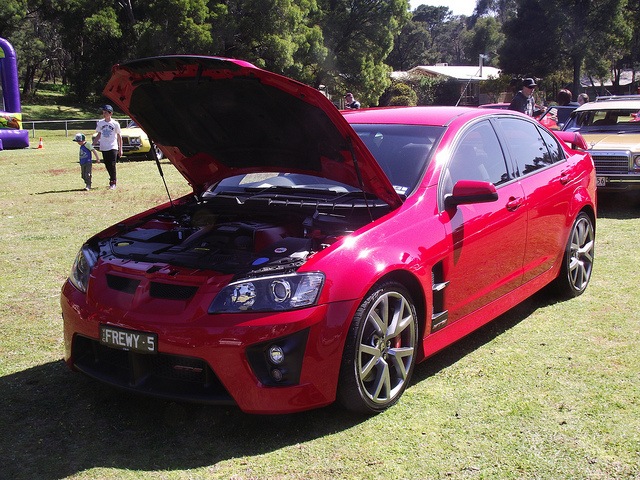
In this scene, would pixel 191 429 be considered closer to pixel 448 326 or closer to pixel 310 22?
pixel 448 326

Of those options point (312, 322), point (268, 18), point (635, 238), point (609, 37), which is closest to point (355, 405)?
point (312, 322)

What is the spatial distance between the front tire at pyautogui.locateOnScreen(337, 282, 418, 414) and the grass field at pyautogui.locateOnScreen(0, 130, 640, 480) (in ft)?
0.44

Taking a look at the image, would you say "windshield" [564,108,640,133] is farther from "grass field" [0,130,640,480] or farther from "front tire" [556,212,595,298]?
"grass field" [0,130,640,480]

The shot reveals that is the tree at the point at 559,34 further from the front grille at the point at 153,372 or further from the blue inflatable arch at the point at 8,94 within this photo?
the front grille at the point at 153,372

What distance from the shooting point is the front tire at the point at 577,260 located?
5.20m

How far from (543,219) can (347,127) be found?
2012 millimetres

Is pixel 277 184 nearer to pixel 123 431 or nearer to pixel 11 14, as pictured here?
pixel 123 431

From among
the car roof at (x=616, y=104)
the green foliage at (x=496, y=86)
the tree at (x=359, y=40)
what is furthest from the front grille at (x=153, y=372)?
the green foliage at (x=496, y=86)

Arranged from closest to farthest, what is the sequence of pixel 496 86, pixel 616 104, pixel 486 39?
1. pixel 616 104
2. pixel 496 86
3. pixel 486 39

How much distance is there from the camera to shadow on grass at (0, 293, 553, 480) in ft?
9.82

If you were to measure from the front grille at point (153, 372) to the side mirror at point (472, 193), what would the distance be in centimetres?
177

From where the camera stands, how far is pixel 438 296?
3.72m

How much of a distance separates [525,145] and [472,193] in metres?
1.41

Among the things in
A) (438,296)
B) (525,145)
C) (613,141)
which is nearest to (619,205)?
(613,141)
